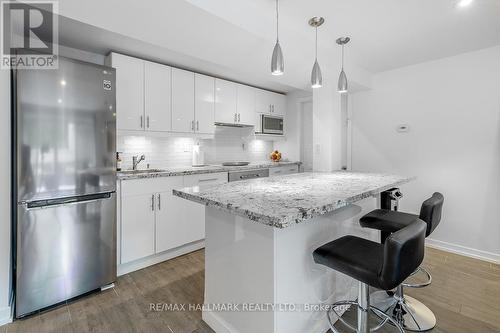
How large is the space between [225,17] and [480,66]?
295 centimetres

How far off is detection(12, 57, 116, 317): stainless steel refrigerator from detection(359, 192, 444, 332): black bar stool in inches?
85.8

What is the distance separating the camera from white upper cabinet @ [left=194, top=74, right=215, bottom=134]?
129 inches

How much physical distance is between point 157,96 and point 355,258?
2.58 metres

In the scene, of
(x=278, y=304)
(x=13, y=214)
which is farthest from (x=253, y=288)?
(x=13, y=214)

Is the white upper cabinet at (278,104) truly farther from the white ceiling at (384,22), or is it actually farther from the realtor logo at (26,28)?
the realtor logo at (26,28)

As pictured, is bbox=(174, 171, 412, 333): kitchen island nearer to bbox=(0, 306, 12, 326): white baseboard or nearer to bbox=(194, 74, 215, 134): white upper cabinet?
bbox=(0, 306, 12, 326): white baseboard

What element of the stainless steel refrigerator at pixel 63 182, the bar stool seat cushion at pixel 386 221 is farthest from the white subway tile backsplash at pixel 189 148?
the bar stool seat cushion at pixel 386 221

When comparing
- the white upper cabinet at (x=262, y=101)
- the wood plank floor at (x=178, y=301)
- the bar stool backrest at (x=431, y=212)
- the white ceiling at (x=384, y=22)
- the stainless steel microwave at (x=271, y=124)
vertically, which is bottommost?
the wood plank floor at (x=178, y=301)

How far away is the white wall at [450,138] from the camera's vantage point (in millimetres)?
2785

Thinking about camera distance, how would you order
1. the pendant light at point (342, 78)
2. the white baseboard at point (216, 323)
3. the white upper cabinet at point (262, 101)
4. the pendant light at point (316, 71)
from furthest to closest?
the white upper cabinet at point (262, 101)
the pendant light at point (342, 78)
the pendant light at point (316, 71)
the white baseboard at point (216, 323)

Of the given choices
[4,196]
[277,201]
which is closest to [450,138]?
[277,201]

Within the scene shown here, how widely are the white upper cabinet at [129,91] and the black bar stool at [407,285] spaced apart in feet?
7.97

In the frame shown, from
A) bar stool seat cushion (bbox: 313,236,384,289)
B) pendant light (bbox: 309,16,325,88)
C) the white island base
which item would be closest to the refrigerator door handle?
the white island base

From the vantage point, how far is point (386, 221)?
1837mm
